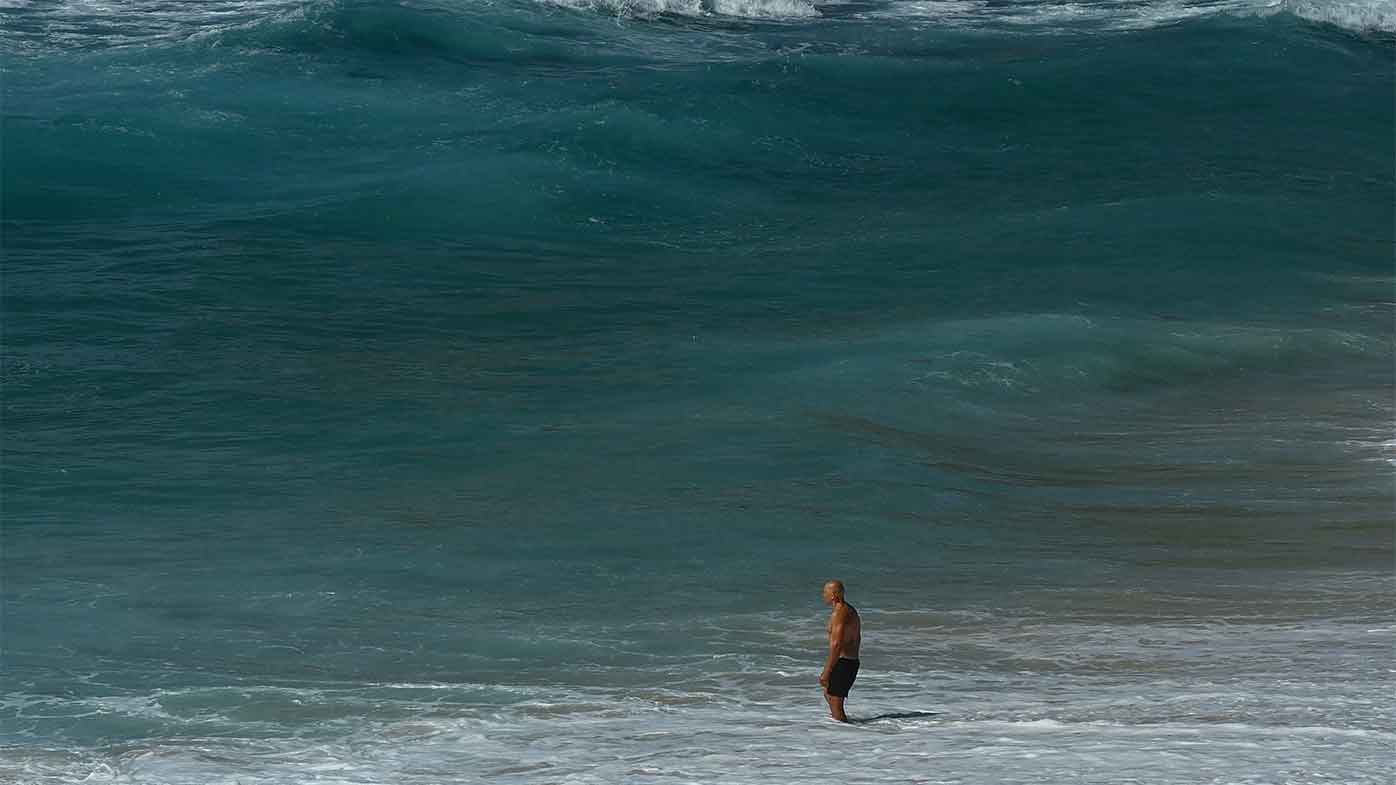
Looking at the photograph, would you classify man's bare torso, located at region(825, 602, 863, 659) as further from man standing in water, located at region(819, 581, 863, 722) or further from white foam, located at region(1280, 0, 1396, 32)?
white foam, located at region(1280, 0, 1396, 32)

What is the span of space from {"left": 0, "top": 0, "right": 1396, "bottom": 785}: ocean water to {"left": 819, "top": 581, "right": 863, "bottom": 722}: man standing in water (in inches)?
12.2

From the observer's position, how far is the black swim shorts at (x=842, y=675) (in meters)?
10.9

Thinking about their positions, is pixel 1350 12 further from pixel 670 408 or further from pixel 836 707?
pixel 836 707

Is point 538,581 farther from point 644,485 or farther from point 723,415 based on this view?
point 723,415

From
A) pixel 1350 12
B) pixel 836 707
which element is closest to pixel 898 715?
pixel 836 707

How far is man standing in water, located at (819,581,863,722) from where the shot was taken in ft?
35.0

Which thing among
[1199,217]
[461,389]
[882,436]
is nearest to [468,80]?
Answer: [1199,217]

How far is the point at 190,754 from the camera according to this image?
10.9 metres

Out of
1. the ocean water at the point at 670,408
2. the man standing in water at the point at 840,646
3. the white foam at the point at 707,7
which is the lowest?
the ocean water at the point at 670,408

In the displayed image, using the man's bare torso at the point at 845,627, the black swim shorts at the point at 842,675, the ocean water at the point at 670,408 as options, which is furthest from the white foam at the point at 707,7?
the man's bare torso at the point at 845,627

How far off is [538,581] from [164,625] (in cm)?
270

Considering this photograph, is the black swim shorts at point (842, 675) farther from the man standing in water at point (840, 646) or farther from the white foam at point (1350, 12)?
the white foam at point (1350, 12)

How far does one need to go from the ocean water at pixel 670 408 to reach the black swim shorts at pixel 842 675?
0.28 m

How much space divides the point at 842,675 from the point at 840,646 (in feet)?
0.92
